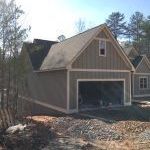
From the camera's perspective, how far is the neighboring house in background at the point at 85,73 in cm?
2392

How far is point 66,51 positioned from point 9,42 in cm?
537

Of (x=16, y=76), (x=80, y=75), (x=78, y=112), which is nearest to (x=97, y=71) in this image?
(x=80, y=75)

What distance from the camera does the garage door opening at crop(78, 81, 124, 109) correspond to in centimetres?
2758

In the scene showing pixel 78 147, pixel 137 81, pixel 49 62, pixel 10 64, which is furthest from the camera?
pixel 137 81

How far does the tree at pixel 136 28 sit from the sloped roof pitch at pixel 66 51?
136 ft

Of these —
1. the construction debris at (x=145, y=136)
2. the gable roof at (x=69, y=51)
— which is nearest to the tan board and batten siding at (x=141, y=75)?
the gable roof at (x=69, y=51)

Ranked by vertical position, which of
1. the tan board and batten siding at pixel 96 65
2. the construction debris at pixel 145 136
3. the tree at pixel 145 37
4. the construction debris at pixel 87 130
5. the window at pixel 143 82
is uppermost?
the tree at pixel 145 37

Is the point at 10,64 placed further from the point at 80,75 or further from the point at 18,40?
the point at 80,75

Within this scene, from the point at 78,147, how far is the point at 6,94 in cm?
1326

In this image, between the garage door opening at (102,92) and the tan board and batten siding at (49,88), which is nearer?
the tan board and batten siding at (49,88)

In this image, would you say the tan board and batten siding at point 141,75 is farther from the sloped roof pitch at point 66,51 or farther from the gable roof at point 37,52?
the sloped roof pitch at point 66,51

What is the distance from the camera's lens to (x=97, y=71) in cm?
2539

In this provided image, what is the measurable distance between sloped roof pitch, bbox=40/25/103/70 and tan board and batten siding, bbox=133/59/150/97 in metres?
11.0

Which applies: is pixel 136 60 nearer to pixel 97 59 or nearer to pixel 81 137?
pixel 97 59
